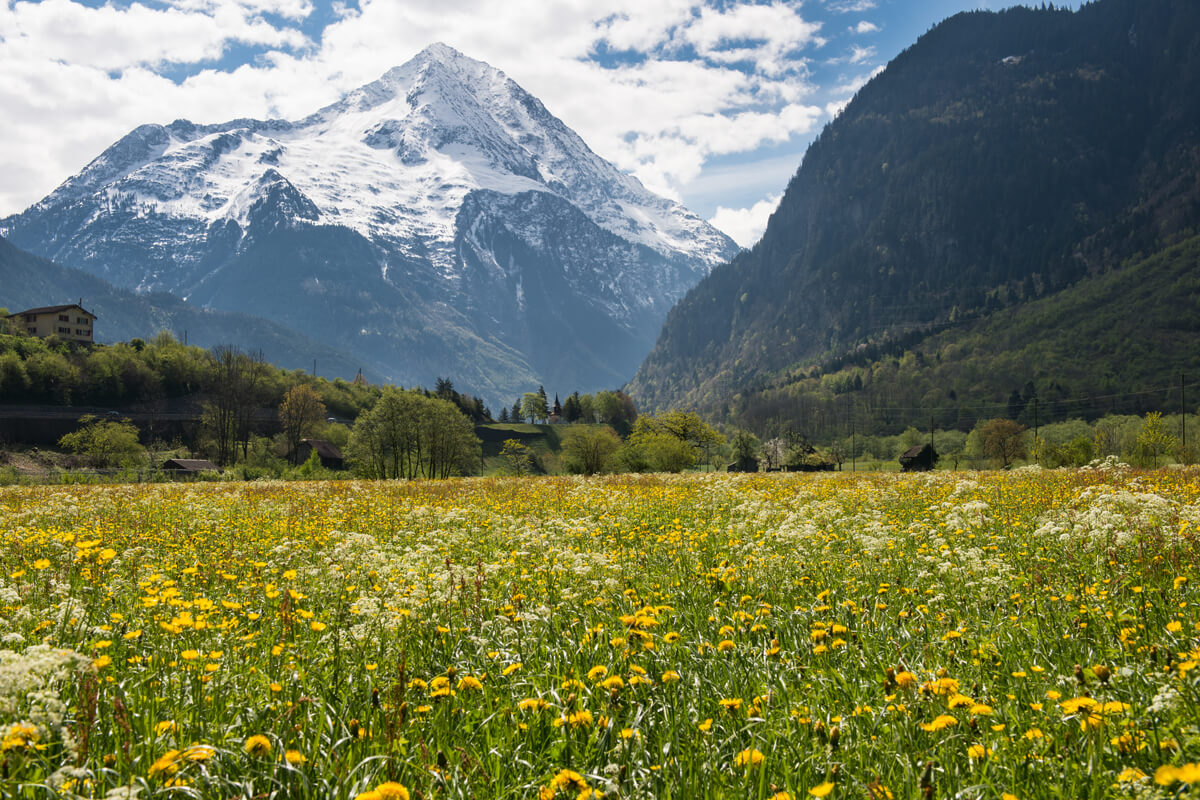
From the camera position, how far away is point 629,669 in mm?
4934

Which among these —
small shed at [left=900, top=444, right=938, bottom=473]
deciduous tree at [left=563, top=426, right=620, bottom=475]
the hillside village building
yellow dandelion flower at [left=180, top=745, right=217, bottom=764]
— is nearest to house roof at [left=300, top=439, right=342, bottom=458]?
deciduous tree at [left=563, top=426, right=620, bottom=475]

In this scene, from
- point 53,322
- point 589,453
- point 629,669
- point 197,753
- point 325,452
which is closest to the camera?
point 197,753

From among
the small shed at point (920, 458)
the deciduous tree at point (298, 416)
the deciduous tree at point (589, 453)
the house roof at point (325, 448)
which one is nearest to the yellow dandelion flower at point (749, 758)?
the deciduous tree at point (589, 453)

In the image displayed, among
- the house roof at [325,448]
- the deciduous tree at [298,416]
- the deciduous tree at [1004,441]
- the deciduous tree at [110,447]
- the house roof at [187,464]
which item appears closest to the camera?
the deciduous tree at [110,447]

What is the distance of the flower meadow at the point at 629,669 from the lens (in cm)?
343

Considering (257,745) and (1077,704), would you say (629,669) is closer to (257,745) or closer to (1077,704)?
(257,745)

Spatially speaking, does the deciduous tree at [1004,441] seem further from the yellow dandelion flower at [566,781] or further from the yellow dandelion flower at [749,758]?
the yellow dandelion flower at [566,781]

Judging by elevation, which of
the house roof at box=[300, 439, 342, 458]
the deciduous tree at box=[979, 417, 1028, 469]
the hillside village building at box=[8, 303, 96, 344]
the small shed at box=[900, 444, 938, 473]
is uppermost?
the hillside village building at box=[8, 303, 96, 344]

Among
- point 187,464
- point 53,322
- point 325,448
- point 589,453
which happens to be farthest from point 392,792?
point 53,322

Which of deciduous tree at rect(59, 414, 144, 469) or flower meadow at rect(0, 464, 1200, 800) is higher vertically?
deciduous tree at rect(59, 414, 144, 469)

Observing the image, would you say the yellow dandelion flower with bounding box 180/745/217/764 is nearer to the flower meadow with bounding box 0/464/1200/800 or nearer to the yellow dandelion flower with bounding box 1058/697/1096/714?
the flower meadow with bounding box 0/464/1200/800

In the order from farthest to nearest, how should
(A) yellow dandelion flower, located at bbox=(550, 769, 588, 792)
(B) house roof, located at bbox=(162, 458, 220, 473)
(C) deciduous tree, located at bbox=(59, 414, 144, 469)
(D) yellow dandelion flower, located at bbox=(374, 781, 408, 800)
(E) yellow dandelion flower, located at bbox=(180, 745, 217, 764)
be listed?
(B) house roof, located at bbox=(162, 458, 220, 473), (C) deciduous tree, located at bbox=(59, 414, 144, 469), (E) yellow dandelion flower, located at bbox=(180, 745, 217, 764), (A) yellow dandelion flower, located at bbox=(550, 769, 588, 792), (D) yellow dandelion flower, located at bbox=(374, 781, 408, 800)

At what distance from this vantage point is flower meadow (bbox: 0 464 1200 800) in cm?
343

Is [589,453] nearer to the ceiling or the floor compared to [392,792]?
nearer to the ceiling
